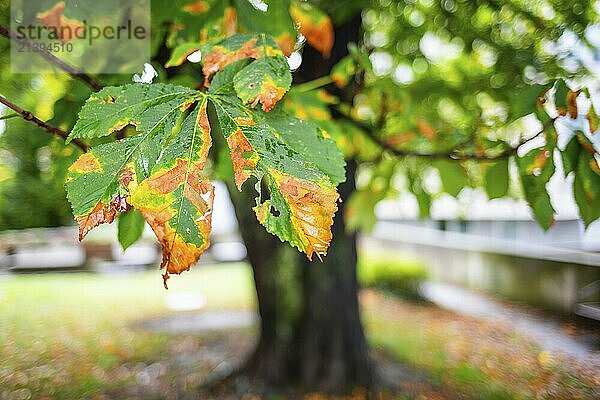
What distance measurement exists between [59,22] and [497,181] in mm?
681

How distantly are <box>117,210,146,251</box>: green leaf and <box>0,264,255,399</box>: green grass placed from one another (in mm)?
977

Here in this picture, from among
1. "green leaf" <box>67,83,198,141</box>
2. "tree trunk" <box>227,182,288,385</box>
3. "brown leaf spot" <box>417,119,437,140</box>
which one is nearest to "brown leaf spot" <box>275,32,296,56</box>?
"green leaf" <box>67,83,198,141</box>

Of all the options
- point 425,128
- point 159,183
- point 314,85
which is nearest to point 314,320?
point 425,128

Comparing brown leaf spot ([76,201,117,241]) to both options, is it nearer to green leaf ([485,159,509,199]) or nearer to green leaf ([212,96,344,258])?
green leaf ([212,96,344,258])

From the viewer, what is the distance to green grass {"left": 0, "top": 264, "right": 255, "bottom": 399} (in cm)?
189

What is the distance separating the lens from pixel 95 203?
0.41m

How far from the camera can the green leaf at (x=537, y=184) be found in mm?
733

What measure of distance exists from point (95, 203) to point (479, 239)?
12.7ft

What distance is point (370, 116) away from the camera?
178 centimetres

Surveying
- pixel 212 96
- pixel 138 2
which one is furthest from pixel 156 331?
pixel 212 96

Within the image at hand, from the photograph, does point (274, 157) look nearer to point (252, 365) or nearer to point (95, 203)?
point (95, 203)

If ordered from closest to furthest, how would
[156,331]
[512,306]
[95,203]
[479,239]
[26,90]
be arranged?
[95,203]
[26,90]
[512,306]
[156,331]
[479,239]

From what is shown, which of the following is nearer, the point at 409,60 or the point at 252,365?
the point at 409,60

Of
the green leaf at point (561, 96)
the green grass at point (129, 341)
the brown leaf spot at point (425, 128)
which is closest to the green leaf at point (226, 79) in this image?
the green leaf at point (561, 96)
